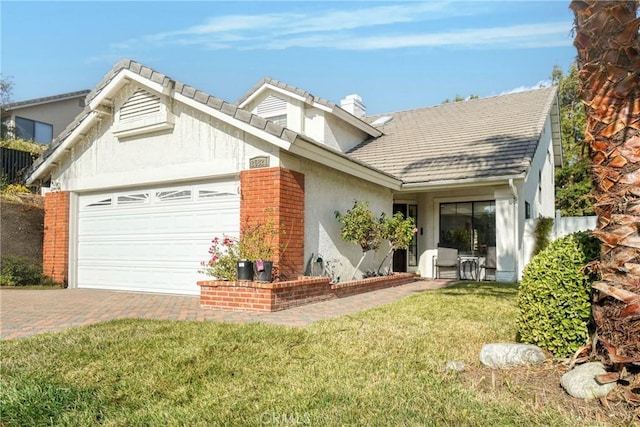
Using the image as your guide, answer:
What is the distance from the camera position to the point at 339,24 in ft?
24.6

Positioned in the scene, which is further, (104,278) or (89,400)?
(104,278)

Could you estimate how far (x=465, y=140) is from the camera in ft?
48.4

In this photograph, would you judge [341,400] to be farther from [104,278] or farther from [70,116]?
[70,116]

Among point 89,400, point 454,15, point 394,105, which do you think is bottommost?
point 89,400

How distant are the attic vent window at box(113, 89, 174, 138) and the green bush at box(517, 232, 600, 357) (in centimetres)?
796

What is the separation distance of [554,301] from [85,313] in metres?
6.58

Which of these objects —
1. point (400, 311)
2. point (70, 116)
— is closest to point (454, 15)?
point (400, 311)

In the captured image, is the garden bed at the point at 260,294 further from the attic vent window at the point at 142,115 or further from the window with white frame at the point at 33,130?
the window with white frame at the point at 33,130

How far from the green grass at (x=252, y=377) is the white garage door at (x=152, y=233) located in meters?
3.72

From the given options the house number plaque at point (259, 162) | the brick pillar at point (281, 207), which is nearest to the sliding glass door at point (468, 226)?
the brick pillar at point (281, 207)

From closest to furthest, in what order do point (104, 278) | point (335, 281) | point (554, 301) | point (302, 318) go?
point (554, 301) < point (302, 318) < point (335, 281) < point (104, 278)

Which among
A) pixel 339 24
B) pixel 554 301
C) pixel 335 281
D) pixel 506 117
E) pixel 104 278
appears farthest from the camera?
pixel 506 117

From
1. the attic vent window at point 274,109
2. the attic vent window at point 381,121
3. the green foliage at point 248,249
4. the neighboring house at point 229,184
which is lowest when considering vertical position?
the green foliage at point 248,249

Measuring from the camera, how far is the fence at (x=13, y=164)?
1542 centimetres
